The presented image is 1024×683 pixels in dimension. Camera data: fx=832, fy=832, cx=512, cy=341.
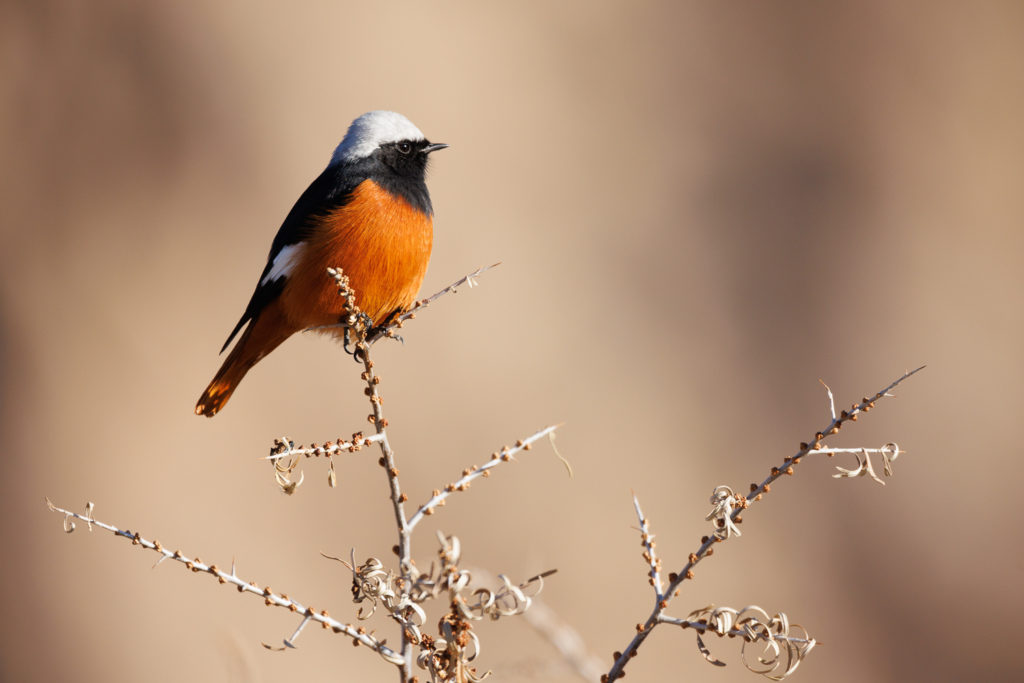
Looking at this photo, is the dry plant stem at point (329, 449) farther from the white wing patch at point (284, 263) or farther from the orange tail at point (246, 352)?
the orange tail at point (246, 352)

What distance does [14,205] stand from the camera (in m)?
6.73

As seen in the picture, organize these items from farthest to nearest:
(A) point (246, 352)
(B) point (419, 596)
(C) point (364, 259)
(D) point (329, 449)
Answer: (A) point (246, 352)
(C) point (364, 259)
(D) point (329, 449)
(B) point (419, 596)

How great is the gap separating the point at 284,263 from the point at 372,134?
766 mm

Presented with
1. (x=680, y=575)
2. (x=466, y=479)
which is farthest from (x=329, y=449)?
(x=680, y=575)

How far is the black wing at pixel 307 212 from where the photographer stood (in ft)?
11.6

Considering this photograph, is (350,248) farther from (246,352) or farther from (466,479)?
(466,479)

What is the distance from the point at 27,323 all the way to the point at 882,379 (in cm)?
696

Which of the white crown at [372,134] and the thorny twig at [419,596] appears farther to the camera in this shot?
the white crown at [372,134]

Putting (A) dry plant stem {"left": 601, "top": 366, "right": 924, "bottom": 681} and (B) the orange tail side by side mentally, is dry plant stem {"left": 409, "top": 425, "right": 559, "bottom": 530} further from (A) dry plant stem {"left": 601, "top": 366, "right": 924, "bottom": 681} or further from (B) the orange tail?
(B) the orange tail

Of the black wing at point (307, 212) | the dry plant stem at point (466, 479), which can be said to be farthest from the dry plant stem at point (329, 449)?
the black wing at point (307, 212)

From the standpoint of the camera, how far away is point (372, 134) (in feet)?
12.8

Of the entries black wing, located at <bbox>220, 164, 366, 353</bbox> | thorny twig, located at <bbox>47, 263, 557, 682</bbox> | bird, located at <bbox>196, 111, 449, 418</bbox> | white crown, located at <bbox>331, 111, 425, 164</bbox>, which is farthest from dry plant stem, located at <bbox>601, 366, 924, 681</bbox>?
white crown, located at <bbox>331, 111, 425, 164</bbox>

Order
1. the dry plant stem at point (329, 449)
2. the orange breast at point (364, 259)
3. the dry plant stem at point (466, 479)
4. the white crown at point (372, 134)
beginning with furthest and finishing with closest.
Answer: the white crown at point (372, 134) < the orange breast at point (364, 259) < the dry plant stem at point (329, 449) < the dry plant stem at point (466, 479)

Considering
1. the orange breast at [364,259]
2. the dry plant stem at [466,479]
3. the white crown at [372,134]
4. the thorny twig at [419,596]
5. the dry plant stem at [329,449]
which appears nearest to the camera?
the thorny twig at [419,596]
